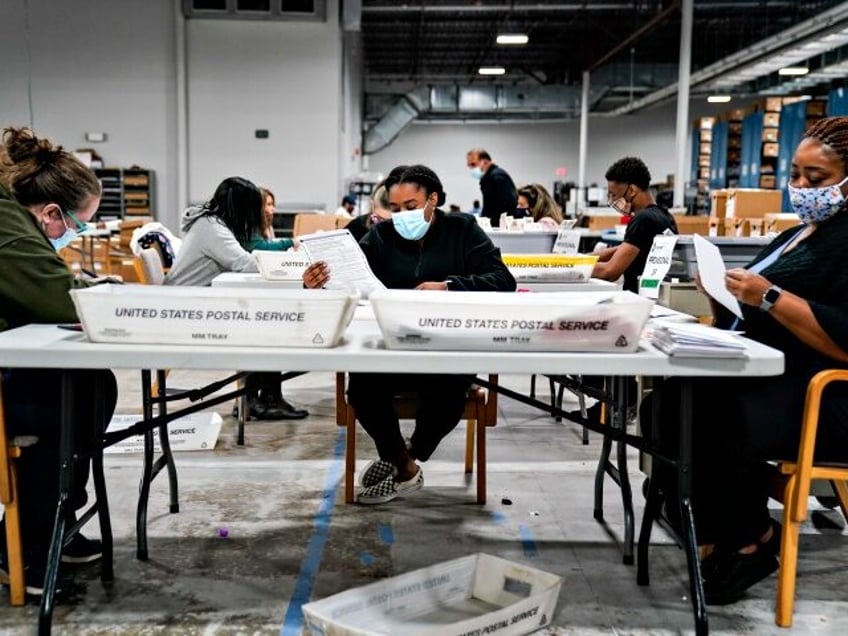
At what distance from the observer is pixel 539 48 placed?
55.1 ft

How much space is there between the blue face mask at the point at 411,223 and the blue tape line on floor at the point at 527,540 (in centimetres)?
101

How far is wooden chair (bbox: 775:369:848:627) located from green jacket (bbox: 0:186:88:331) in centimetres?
171

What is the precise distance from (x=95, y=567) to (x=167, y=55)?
907 centimetres

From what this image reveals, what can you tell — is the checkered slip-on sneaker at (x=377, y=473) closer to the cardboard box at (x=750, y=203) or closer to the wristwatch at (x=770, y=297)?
the wristwatch at (x=770, y=297)

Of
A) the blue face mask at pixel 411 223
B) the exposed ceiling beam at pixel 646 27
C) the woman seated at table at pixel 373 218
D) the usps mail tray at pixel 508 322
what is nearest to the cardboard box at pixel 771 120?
the exposed ceiling beam at pixel 646 27

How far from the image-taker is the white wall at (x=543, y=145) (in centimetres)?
1955

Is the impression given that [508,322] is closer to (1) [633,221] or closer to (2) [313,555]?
(2) [313,555]

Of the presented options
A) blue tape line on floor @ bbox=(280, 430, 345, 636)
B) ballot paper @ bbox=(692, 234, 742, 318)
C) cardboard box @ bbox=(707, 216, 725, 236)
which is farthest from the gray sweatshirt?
cardboard box @ bbox=(707, 216, 725, 236)

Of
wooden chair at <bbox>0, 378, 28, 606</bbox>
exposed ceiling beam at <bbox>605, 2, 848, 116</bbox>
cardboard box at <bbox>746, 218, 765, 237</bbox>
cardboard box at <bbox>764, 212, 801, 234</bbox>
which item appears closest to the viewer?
wooden chair at <bbox>0, 378, 28, 606</bbox>

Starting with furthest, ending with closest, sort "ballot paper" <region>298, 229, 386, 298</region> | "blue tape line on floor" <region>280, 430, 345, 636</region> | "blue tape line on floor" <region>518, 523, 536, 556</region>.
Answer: "blue tape line on floor" <region>518, 523, 536, 556</region>
"ballot paper" <region>298, 229, 386, 298</region>
"blue tape line on floor" <region>280, 430, 345, 636</region>

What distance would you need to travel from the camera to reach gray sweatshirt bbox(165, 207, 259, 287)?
3.63m

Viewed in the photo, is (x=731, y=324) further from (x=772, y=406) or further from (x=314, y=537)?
(x=314, y=537)

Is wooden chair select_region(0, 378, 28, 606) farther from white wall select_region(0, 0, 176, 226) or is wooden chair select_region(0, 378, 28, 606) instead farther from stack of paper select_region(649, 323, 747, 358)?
white wall select_region(0, 0, 176, 226)

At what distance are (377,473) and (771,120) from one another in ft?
40.2
